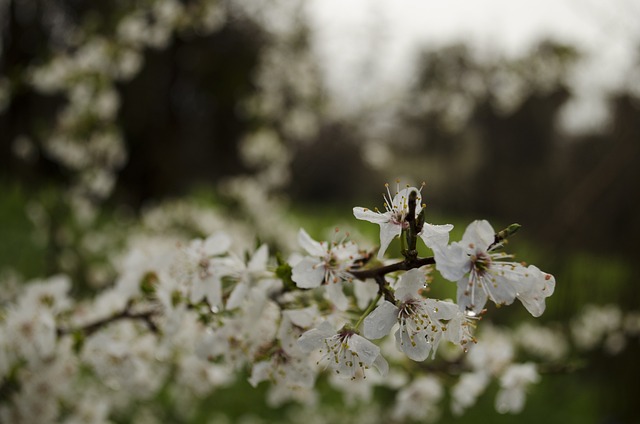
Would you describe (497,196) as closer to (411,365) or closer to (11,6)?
(11,6)

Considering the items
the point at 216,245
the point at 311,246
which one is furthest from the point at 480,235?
the point at 216,245

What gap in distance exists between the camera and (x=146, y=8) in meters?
2.65

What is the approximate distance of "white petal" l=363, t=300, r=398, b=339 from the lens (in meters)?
0.77

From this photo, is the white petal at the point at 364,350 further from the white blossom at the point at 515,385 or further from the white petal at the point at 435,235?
the white blossom at the point at 515,385

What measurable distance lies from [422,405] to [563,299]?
386 centimetres

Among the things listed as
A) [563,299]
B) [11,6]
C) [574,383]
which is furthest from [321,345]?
[11,6]

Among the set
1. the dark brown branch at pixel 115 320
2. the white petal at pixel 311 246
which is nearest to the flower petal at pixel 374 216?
the white petal at pixel 311 246

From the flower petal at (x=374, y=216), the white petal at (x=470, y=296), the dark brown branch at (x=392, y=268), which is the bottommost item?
the white petal at (x=470, y=296)

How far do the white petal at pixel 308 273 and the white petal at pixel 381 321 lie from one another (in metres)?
0.12

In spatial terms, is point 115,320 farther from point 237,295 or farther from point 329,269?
point 329,269

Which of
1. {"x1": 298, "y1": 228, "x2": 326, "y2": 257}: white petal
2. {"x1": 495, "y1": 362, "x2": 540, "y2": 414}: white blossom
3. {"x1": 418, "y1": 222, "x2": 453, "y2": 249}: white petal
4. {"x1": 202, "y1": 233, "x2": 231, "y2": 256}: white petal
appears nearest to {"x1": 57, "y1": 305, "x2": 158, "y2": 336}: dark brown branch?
{"x1": 202, "y1": 233, "x2": 231, "y2": 256}: white petal

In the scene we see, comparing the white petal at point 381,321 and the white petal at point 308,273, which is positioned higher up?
the white petal at point 308,273

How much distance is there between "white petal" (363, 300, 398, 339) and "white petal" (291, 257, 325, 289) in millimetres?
119

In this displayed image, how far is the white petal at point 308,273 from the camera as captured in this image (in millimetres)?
863
